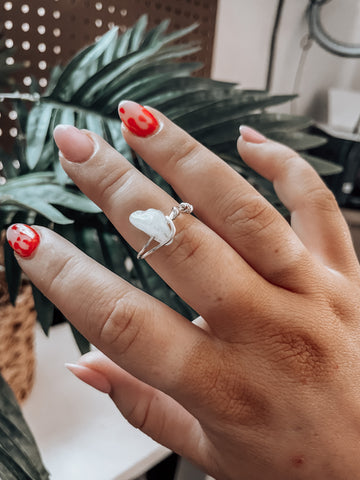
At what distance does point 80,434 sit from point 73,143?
461 mm

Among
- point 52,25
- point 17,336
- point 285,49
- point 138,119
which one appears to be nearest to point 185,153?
point 138,119

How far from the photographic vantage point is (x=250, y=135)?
459mm

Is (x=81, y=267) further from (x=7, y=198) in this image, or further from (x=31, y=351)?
(x=31, y=351)

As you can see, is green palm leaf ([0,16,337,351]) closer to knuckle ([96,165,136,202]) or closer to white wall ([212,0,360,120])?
knuckle ([96,165,136,202])

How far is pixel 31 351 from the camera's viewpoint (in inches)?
24.6

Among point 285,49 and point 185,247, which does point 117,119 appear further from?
point 285,49

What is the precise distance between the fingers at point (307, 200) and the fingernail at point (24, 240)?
25cm

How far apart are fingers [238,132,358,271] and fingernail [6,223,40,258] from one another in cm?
25

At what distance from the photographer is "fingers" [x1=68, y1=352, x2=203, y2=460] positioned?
0.39 metres

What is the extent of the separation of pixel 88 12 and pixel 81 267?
0.74 m

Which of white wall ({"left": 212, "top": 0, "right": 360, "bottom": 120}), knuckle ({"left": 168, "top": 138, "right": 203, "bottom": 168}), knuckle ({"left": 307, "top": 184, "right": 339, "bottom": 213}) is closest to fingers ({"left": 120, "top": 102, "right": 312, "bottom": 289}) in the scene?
knuckle ({"left": 168, "top": 138, "right": 203, "bottom": 168})

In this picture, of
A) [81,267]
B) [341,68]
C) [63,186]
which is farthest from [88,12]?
[341,68]

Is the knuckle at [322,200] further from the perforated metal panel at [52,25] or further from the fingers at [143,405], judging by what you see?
the perforated metal panel at [52,25]

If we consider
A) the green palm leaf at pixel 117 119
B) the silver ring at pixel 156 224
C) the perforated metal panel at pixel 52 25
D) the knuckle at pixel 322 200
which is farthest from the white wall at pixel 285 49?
the silver ring at pixel 156 224
